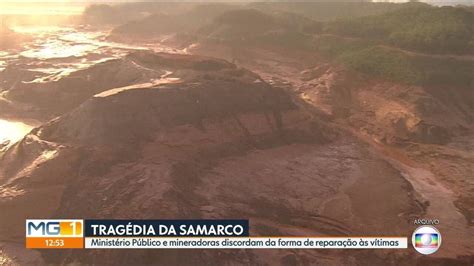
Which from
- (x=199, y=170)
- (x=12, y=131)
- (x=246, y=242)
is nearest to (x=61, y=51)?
(x=12, y=131)

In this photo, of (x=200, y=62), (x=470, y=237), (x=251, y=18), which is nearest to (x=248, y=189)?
(x=470, y=237)

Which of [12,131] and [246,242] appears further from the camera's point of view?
[12,131]

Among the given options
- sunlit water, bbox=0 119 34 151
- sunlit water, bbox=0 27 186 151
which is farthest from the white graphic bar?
sunlit water, bbox=0 119 34 151

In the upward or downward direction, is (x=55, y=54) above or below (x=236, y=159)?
above

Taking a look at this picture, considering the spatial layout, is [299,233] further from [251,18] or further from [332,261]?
[251,18]

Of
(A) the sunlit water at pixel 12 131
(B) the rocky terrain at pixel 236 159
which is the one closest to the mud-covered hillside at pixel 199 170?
(B) the rocky terrain at pixel 236 159
